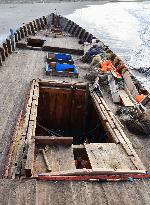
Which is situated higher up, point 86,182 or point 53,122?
point 86,182

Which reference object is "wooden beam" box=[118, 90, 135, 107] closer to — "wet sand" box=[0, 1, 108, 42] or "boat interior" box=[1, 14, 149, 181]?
"boat interior" box=[1, 14, 149, 181]

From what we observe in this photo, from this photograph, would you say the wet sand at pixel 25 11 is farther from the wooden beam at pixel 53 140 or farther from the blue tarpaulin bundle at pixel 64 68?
the wooden beam at pixel 53 140

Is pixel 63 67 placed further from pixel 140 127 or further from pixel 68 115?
pixel 140 127

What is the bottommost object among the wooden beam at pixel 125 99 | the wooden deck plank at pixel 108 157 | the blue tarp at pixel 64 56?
the wooden deck plank at pixel 108 157

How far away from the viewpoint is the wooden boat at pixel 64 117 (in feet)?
33.7

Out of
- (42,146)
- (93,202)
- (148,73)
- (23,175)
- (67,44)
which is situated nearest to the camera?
(93,202)

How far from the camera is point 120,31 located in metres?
45.3

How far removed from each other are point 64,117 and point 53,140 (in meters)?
6.06

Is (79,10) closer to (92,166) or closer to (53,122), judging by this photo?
(53,122)

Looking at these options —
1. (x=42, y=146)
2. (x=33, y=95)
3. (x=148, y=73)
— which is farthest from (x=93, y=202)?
(x=148, y=73)

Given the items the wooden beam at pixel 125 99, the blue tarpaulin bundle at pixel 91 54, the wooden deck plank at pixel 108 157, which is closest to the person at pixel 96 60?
the blue tarpaulin bundle at pixel 91 54

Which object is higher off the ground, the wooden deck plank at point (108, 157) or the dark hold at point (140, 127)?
the dark hold at point (140, 127)

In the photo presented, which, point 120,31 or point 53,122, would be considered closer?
point 53,122

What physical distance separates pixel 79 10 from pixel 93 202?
49.6 metres
